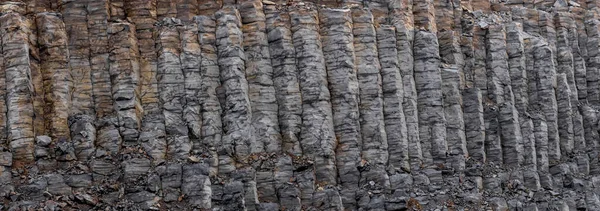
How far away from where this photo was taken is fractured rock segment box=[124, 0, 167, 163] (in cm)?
5622

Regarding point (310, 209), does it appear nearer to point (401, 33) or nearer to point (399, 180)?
point (399, 180)

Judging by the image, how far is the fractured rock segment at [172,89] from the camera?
56.6m

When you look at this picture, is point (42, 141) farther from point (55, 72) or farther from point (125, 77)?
point (125, 77)

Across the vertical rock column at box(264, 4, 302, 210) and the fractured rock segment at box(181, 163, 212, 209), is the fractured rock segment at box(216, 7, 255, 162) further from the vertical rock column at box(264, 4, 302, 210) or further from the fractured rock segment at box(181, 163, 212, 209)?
the fractured rock segment at box(181, 163, 212, 209)

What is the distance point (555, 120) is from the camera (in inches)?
2717

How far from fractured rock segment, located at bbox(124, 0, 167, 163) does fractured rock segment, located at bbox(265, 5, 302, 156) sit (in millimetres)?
5895

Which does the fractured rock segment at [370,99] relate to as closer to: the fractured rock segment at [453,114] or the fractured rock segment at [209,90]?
the fractured rock segment at [453,114]

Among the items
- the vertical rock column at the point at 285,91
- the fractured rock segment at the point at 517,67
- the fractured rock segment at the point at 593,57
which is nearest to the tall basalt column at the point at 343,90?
the vertical rock column at the point at 285,91

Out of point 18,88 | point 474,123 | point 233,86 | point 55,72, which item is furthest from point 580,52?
point 18,88

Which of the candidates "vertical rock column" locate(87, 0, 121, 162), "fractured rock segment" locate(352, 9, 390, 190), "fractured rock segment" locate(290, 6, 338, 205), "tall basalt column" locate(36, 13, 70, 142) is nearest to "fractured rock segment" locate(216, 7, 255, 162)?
"fractured rock segment" locate(290, 6, 338, 205)

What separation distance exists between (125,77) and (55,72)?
328 cm

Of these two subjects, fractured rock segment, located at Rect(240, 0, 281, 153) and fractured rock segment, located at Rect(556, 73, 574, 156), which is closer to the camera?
fractured rock segment, located at Rect(240, 0, 281, 153)

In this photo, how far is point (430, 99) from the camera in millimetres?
63000

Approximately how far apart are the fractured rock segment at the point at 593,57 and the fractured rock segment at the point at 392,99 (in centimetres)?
1605
